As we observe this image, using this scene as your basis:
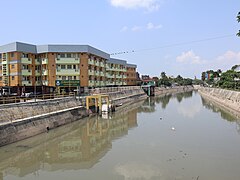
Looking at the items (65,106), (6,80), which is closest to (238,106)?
(65,106)

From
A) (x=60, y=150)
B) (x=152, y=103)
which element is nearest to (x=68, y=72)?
(x=60, y=150)

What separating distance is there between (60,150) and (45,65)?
80.4ft

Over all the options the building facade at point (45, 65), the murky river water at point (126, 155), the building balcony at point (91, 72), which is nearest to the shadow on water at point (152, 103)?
the building balcony at point (91, 72)

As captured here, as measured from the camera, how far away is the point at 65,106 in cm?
2716

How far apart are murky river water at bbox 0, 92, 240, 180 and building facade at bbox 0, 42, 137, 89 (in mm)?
16053

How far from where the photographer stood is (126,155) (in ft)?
50.2

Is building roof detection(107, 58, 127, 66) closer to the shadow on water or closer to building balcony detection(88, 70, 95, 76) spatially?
the shadow on water

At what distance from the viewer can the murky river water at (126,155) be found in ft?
40.3

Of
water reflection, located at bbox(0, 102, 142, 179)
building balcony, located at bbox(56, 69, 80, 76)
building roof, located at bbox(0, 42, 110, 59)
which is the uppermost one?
building roof, located at bbox(0, 42, 110, 59)

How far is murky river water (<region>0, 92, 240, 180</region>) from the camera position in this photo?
12289 mm

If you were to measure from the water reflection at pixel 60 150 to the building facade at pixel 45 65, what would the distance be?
15056 mm

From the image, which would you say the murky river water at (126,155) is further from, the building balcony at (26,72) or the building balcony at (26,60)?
the building balcony at (26,60)

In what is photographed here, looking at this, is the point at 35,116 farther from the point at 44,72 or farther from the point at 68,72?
the point at 44,72

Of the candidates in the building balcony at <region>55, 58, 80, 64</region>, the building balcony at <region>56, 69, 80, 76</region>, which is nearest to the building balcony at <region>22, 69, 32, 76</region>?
the building balcony at <region>56, 69, 80, 76</region>
